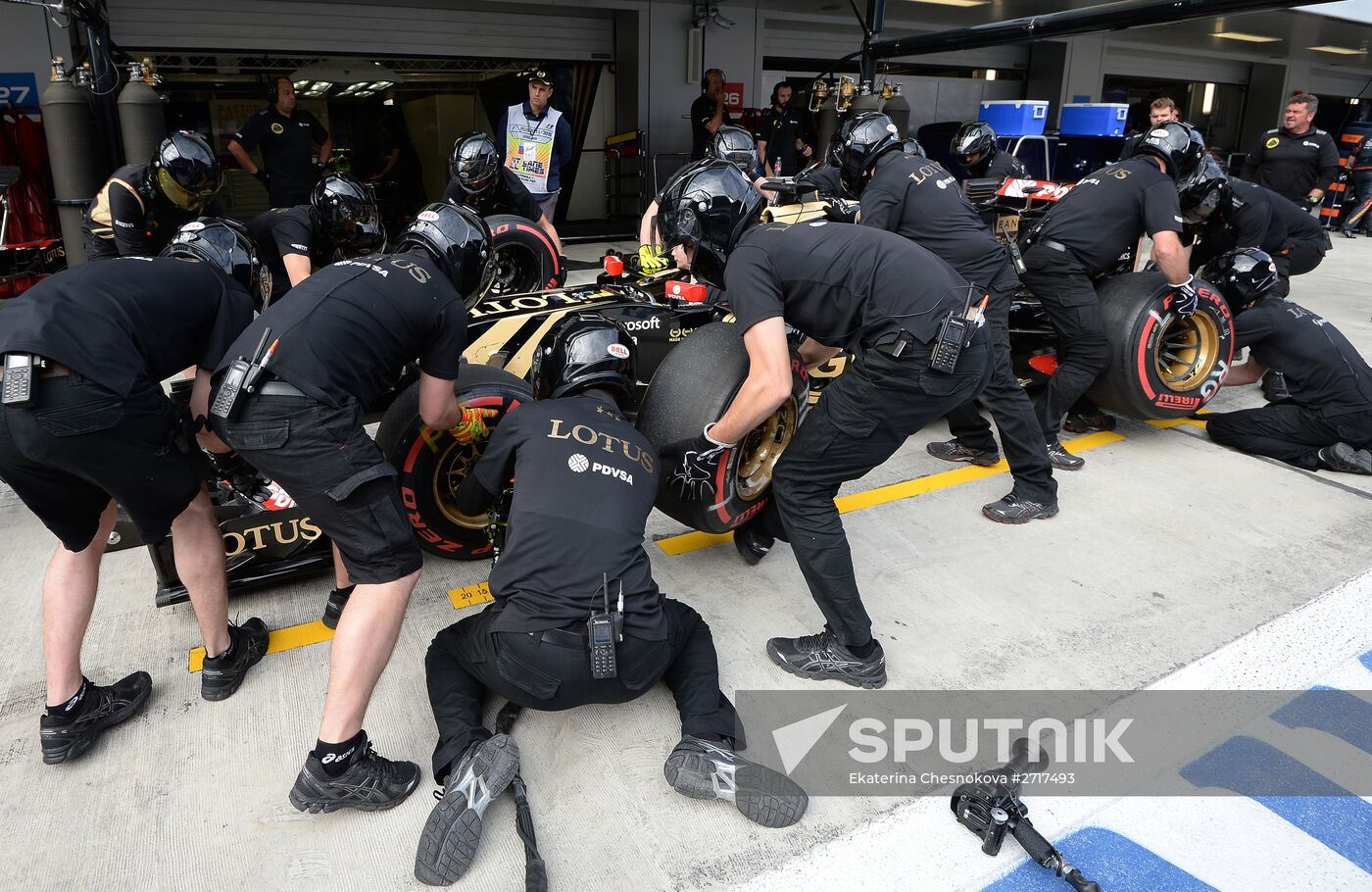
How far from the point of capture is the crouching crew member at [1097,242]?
442 cm

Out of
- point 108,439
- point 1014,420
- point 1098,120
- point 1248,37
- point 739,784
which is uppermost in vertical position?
point 1248,37

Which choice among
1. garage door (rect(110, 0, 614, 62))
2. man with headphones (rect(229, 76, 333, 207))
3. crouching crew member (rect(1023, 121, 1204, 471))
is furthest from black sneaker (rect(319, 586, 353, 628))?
garage door (rect(110, 0, 614, 62))

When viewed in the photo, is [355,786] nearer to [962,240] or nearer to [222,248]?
[222,248]

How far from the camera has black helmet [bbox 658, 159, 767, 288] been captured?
3.10 meters

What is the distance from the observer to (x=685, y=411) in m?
3.15

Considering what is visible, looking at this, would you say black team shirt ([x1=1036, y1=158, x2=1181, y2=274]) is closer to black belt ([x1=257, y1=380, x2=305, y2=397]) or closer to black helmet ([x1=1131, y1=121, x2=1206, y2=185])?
black helmet ([x1=1131, y1=121, x2=1206, y2=185])

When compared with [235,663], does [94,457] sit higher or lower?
higher

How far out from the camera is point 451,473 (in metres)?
3.35

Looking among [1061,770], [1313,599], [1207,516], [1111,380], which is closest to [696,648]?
[1061,770]

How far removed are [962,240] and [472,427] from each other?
238cm

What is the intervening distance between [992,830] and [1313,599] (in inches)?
82.1

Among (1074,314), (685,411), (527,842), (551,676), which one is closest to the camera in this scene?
(527,842)

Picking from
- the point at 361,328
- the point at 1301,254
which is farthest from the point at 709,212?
the point at 1301,254

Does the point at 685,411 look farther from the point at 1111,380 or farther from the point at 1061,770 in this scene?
the point at 1111,380
